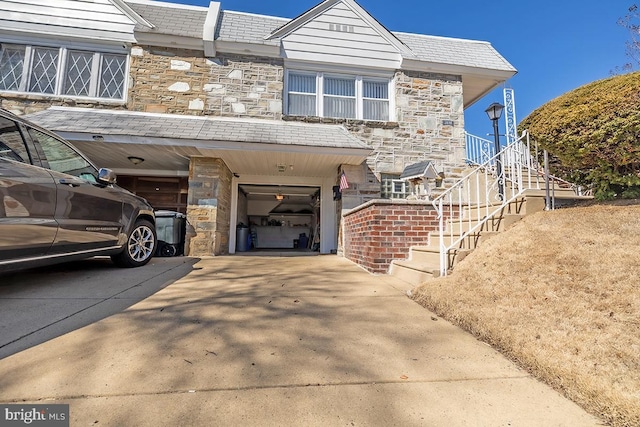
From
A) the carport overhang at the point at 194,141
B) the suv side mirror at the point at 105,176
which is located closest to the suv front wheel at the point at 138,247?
the suv side mirror at the point at 105,176

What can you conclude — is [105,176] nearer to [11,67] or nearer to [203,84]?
[203,84]

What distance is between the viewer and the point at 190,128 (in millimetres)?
6488

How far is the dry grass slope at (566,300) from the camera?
1381mm

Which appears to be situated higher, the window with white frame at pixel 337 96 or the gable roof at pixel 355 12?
the gable roof at pixel 355 12

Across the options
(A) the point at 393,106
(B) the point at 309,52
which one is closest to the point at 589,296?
(A) the point at 393,106

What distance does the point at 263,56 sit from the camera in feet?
25.0

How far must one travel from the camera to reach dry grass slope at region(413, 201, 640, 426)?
4.53ft

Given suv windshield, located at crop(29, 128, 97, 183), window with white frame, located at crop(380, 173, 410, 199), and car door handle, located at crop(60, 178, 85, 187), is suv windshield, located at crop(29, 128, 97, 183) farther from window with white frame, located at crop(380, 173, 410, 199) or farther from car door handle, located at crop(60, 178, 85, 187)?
window with white frame, located at crop(380, 173, 410, 199)

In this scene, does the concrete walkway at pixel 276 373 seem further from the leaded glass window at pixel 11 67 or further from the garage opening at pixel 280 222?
the garage opening at pixel 280 222

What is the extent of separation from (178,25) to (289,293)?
791 cm

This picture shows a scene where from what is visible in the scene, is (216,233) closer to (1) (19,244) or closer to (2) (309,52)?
(1) (19,244)

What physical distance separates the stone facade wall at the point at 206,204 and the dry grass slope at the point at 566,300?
5055 millimetres

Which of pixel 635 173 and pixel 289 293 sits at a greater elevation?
pixel 635 173

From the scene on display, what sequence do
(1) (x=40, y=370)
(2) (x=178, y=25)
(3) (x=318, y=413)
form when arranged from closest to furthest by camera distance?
(3) (x=318, y=413) → (1) (x=40, y=370) → (2) (x=178, y=25)
